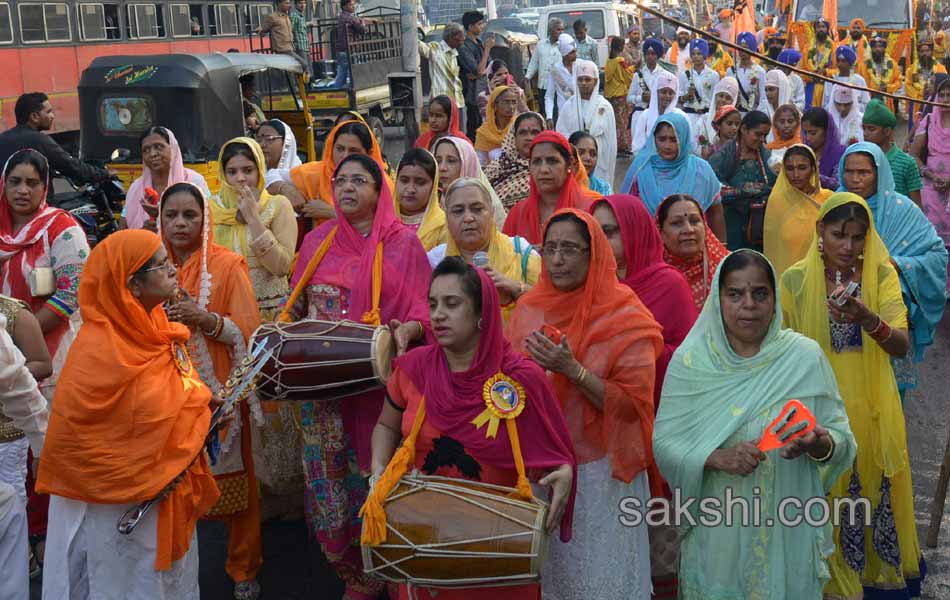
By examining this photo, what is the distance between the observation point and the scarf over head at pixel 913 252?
4758 mm

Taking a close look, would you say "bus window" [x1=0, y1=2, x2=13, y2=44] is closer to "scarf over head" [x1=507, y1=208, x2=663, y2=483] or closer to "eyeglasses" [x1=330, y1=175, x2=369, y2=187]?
"eyeglasses" [x1=330, y1=175, x2=369, y2=187]

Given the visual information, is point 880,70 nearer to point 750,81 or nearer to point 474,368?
point 750,81

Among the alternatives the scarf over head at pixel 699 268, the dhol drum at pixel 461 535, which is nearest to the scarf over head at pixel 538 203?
the scarf over head at pixel 699 268

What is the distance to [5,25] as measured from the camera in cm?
1478

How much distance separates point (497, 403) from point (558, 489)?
30 centimetres

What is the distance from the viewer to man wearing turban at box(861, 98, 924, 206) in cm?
707

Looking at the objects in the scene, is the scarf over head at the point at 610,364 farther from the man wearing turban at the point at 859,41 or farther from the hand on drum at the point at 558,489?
the man wearing turban at the point at 859,41

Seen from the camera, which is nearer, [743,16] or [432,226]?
[432,226]

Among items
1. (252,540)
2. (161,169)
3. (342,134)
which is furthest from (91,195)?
(252,540)

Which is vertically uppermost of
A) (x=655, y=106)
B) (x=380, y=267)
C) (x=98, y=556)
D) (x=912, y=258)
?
(x=655, y=106)

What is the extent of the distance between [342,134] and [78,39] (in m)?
11.9

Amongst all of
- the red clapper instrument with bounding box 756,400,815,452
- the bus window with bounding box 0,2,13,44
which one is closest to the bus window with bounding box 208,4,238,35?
the bus window with bounding box 0,2,13,44

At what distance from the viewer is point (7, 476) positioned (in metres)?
4.02

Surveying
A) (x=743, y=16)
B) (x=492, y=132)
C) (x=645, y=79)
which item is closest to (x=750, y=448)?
(x=492, y=132)
